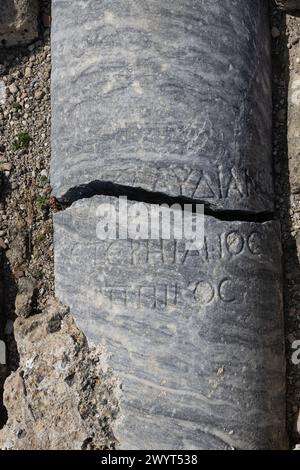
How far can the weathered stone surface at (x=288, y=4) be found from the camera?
4.13m

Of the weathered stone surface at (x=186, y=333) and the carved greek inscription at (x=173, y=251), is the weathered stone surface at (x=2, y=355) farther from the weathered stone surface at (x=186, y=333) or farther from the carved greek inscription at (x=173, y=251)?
the carved greek inscription at (x=173, y=251)

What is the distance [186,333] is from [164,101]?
1.14m

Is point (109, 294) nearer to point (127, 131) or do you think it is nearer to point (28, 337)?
point (28, 337)

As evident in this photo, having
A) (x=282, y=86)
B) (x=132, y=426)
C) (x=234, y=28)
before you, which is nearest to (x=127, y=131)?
(x=234, y=28)

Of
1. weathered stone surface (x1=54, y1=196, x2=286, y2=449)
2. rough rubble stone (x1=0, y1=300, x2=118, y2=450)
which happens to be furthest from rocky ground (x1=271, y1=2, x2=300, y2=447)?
rough rubble stone (x1=0, y1=300, x2=118, y2=450)

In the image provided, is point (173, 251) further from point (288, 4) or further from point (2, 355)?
point (288, 4)

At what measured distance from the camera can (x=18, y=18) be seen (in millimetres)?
4328

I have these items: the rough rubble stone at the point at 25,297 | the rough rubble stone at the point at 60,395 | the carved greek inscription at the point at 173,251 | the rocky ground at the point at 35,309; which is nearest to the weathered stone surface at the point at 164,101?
the carved greek inscription at the point at 173,251

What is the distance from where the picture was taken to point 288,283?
4047 mm

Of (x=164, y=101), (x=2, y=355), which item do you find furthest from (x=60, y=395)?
(x=164, y=101)

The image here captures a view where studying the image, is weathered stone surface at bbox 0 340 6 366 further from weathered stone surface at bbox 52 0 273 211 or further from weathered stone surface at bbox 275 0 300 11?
weathered stone surface at bbox 275 0 300 11

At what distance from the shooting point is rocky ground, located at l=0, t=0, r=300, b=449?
361 cm

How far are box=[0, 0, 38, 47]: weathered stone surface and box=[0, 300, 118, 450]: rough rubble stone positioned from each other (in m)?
1.71

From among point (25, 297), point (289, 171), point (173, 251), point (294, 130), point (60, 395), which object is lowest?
point (60, 395)
